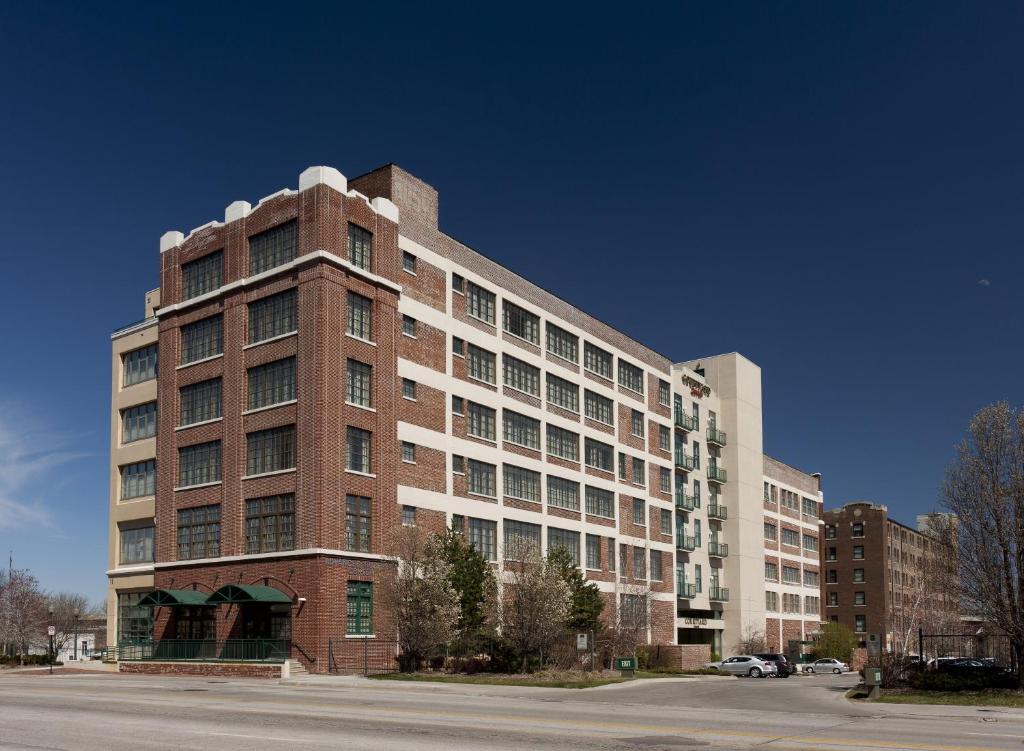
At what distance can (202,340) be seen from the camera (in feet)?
172

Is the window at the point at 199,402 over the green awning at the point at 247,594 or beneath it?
over

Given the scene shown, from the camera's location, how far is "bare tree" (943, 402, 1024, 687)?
3725 centimetres

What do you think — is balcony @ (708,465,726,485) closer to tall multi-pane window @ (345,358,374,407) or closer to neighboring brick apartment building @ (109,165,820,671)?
neighboring brick apartment building @ (109,165,820,671)

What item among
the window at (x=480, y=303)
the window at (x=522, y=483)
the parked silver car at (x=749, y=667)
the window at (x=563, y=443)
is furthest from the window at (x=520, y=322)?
the parked silver car at (x=749, y=667)

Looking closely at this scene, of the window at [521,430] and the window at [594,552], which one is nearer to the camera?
the window at [521,430]

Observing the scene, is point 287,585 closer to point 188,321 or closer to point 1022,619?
point 188,321

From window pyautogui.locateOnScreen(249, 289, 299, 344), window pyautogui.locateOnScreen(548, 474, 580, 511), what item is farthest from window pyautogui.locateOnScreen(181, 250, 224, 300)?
window pyautogui.locateOnScreen(548, 474, 580, 511)

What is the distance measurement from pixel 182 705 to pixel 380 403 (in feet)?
77.4

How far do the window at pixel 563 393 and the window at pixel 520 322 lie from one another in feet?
9.54

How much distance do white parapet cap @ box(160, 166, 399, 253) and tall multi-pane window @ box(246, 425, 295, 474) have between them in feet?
35.8

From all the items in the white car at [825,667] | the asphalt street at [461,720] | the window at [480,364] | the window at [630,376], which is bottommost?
the white car at [825,667]

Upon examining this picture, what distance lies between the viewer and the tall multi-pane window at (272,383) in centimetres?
4759

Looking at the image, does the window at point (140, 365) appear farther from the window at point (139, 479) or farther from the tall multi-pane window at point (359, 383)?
the tall multi-pane window at point (359, 383)

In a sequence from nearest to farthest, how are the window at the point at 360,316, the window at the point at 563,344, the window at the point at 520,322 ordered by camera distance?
the window at the point at 360,316
the window at the point at 520,322
the window at the point at 563,344
